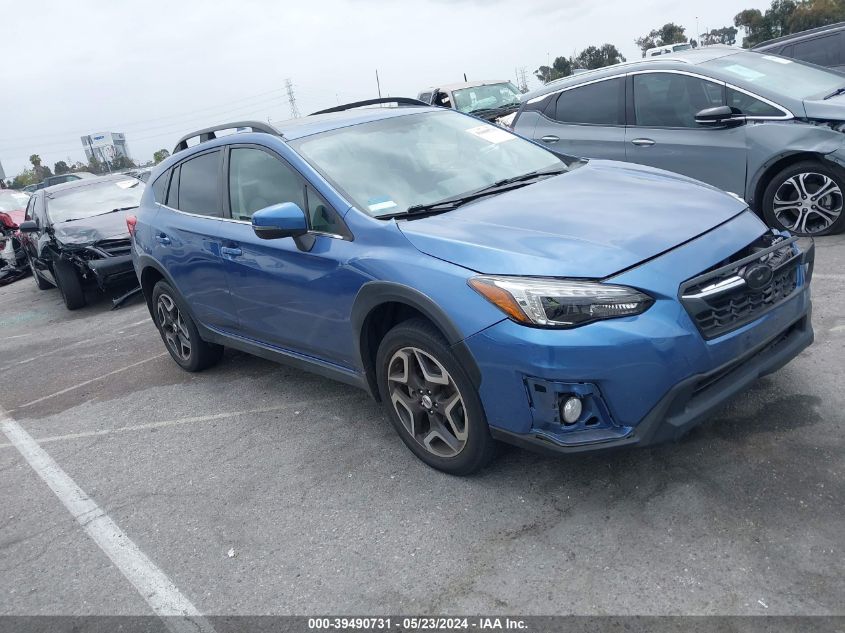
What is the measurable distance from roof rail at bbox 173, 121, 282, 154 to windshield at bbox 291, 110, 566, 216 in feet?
1.13

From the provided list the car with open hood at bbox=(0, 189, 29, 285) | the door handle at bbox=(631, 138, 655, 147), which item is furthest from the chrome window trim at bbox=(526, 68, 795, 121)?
the car with open hood at bbox=(0, 189, 29, 285)

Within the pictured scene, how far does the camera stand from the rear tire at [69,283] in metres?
9.56

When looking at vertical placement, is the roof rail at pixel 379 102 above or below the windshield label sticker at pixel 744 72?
above

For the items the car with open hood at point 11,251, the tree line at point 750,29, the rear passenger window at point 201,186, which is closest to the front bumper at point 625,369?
the rear passenger window at point 201,186

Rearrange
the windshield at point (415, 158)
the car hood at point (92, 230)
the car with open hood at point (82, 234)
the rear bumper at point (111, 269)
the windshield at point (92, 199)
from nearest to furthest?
the windshield at point (415, 158), the rear bumper at point (111, 269), the car with open hood at point (82, 234), the car hood at point (92, 230), the windshield at point (92, 199)

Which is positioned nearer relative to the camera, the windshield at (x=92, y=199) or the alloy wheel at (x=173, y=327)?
the alloy wheel at (x=173, y=327)

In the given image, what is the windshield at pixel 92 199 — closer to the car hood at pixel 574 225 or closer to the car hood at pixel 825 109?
the car hood at pixel 574 225

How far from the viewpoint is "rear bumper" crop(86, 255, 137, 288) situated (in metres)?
9.20

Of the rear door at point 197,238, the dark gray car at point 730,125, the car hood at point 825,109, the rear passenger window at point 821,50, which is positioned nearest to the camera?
the rear door at point 197,238

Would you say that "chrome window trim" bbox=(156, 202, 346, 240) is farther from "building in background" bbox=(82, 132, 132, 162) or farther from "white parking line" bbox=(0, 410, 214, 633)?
"building in background" bbox=(82, 132, 132, 162)

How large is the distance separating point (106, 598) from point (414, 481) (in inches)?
56.7

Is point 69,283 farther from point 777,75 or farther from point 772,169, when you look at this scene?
point 777,75

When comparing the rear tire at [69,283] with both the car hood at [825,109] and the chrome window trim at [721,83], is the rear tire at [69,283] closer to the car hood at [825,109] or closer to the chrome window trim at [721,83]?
the chrome window trim at [721,83]

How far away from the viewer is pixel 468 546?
310 cm
